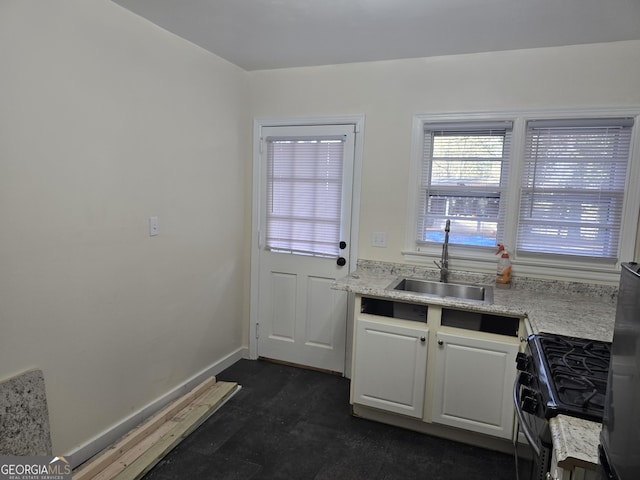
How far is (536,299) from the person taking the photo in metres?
2.42

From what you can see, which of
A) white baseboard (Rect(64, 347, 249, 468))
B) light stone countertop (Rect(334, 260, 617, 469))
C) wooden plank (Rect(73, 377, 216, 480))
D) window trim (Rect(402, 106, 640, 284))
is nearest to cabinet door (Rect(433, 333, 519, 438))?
light stone countertop (Rect(334, 260, 617, 469))

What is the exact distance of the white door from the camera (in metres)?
3.15

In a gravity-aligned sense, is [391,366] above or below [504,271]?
below

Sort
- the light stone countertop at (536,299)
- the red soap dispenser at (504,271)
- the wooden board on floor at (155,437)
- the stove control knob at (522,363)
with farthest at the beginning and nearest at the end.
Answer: the red soap dispenser at (504,271)
the wooden board on floor at (155,437)
the light stone countertop at (536,299)
the stove control knob at (522,363)

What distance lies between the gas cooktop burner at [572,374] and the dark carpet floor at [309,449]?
996 millimetres

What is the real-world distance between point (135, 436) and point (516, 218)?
8.89ft

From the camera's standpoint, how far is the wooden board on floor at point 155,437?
202 cm

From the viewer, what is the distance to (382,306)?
8.67 ft

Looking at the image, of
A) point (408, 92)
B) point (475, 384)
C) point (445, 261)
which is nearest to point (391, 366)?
point (475, 384)

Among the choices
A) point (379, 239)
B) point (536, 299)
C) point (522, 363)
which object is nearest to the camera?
point (522, 363)

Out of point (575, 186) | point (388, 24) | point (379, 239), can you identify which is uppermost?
point (388, 24)

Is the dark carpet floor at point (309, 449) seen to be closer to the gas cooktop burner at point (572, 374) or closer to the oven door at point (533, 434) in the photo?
the oven door at point (533, 434)

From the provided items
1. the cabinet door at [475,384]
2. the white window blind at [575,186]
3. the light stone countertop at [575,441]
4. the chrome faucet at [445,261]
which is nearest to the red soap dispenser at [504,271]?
the white window blind at [575,186]

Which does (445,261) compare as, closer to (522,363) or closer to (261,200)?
(522,363)
